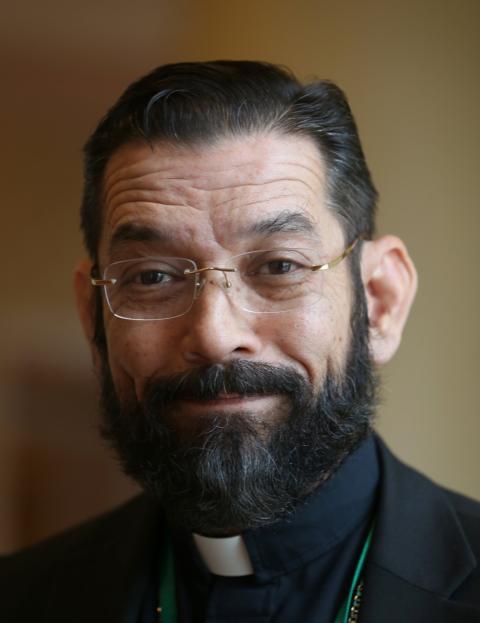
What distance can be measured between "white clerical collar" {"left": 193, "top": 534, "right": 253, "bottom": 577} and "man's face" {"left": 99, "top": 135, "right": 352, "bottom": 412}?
0.30 m

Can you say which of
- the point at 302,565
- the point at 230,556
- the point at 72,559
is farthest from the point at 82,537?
the point at 302,565

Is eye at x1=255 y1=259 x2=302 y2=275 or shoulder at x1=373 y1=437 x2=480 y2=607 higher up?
eye at x1=255 y1=259 x2=302 y2=275

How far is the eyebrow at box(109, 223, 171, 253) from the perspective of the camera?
173 cm

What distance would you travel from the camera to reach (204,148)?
1725 millimetres

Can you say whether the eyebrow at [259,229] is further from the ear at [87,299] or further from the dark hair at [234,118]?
the ear at [87,299]

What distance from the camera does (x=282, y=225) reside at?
1706 mm

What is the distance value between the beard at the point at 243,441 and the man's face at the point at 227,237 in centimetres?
3

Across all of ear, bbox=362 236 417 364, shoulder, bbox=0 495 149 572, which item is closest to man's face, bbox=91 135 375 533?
ear, bbox=362 236 417 364

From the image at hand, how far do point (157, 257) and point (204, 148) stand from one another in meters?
0.25

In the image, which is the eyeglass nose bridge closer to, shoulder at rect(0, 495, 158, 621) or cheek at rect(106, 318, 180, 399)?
cheek at rect(106, 318, 180, 399)

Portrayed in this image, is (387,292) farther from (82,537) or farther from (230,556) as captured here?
(82,537)

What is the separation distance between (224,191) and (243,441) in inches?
19.9

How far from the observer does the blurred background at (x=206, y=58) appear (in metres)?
2.34

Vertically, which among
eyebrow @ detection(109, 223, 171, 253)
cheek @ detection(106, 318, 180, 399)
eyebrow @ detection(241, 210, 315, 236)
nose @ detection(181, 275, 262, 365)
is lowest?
cheek @ detection(106, 318, 180, 399)
